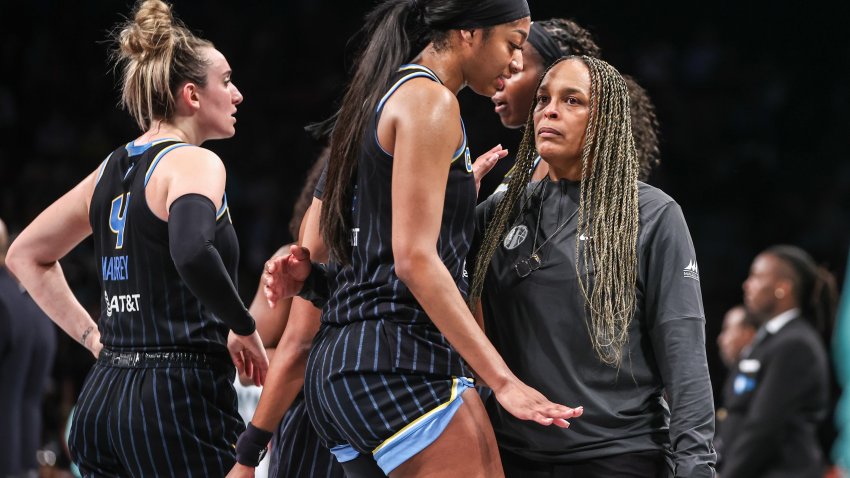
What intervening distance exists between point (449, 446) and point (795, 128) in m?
8.25

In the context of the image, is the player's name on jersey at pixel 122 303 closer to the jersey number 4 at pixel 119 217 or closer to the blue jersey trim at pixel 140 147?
the jersey number 4 at pixel 119 217

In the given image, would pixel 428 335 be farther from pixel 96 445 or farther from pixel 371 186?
pixel 96 445

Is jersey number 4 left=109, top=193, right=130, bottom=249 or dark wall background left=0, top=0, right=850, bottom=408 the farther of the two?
dark wall background left=0, top=0, right=850, bottom=408

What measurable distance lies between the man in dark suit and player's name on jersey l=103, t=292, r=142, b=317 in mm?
4013

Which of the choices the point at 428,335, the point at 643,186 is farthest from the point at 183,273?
the point at 643,186

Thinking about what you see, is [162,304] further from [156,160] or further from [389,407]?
[389,407]

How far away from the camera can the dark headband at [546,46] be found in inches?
130

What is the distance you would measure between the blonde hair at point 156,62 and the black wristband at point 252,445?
3.33ft

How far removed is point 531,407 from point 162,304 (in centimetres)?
119

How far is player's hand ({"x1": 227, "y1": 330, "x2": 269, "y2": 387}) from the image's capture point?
293cm

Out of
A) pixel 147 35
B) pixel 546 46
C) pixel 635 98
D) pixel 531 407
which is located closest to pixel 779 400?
pixel 635 98

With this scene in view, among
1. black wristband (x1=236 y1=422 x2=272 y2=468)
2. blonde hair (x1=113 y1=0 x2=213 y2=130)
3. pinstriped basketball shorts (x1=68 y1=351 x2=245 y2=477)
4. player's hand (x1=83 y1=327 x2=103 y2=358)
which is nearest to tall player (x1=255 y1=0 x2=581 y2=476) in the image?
black wristband (x1=236 y1=422 x2=272 y2=468)

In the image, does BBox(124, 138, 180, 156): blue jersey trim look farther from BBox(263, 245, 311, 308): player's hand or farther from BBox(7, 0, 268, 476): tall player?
BBox(263, 245, 311, 308): player's hand

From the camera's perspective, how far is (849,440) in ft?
16.7
